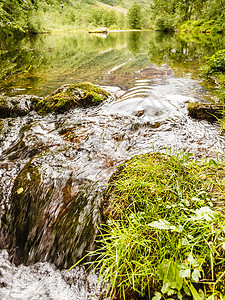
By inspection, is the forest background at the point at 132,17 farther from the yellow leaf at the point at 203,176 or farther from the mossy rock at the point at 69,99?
the yellow leaf at the point at 203,176

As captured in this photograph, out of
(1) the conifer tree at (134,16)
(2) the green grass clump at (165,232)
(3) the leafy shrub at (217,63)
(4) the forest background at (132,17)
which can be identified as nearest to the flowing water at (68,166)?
(2) the green grass clump at (165,232)

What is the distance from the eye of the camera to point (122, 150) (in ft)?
11.0

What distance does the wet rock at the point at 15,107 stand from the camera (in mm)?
4868

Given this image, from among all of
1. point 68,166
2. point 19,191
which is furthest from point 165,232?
point 19,191

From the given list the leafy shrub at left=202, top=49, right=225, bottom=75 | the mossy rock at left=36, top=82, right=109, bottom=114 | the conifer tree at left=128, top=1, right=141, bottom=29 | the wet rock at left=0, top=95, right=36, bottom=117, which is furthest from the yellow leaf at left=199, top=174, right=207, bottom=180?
the conifer tree at left=128, top=1, right=141, bottom=29

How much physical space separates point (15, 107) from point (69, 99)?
5.36 feet

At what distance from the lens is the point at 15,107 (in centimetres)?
495

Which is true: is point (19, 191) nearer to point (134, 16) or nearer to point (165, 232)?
point (165, 232)

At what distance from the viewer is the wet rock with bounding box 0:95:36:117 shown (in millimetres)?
4868

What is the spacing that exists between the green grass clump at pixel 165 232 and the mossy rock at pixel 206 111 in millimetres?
2179

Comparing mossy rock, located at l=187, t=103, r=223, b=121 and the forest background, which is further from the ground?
the forest background

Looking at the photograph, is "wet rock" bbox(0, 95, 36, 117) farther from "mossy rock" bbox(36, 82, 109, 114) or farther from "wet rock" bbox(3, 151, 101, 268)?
"wet rock" bbox(3, 151, 101, 268)

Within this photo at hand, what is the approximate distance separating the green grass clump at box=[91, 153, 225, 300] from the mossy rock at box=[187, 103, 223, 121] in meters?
2.18

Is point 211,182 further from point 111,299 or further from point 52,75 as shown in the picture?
point 52,75
